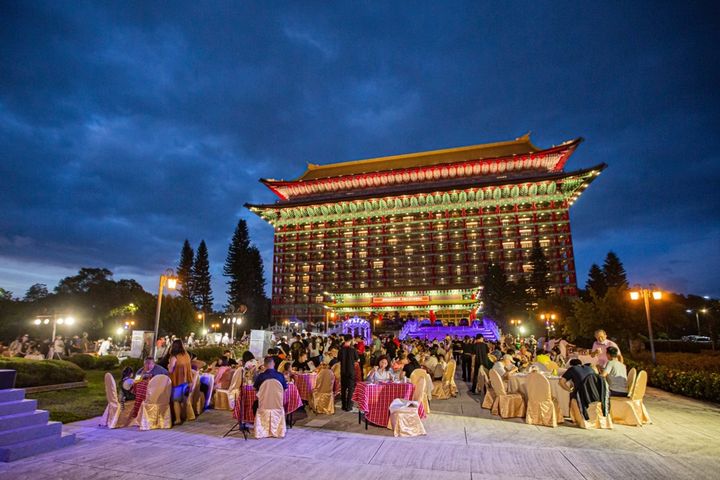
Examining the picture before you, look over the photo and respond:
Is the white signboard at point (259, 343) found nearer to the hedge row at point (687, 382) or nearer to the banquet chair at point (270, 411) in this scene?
the banquet chair at point (270, 411)

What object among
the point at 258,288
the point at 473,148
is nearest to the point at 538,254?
the point at 473,148

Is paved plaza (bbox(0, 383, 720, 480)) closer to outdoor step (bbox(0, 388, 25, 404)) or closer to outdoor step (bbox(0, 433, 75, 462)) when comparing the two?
outdoor step (bbox(0, 433, 75, 462))

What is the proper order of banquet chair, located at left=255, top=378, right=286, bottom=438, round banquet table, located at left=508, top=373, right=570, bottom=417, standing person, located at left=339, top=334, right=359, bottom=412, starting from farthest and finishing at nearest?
standing person, located at left=339, top=334, right=359, bottom=412
round banquet table, located at left=508, top=373, right=570, bottom=417
banquet chair, located at left=255, top=378, right=286, bottom=438

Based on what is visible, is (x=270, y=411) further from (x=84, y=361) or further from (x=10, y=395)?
(x=84, y=361)

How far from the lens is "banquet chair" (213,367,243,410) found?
997cm

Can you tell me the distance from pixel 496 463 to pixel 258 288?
70.1 metres

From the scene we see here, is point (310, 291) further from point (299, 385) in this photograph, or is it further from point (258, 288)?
point (299, 385)

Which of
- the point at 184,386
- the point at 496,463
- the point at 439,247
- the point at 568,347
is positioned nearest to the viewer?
the point at 496,463

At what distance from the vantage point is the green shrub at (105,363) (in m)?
17.9

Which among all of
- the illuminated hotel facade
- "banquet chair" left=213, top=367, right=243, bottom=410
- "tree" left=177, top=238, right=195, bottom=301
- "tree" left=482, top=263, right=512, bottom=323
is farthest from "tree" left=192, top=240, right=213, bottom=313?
"banquet chair" left=213, top=367, right=243, bottom=410

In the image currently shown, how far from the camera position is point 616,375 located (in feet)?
28.8

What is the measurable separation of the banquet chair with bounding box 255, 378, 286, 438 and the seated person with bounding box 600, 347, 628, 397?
289 inches

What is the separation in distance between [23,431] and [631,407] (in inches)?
466

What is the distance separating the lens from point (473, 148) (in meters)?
73.3
